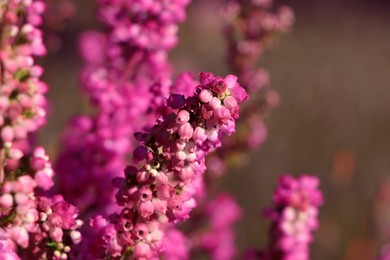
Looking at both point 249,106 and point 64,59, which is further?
point 64,59

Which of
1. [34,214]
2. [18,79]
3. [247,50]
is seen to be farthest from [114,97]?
[247,50]

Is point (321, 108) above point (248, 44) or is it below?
above

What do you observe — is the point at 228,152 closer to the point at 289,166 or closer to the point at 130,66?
the point at 130,66

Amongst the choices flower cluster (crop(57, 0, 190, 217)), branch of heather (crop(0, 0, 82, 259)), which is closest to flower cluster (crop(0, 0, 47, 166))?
branch of heather (crop(0, 0, 82, 259))

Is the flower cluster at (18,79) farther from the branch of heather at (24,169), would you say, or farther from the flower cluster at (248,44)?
the flower cluster at (248,44)

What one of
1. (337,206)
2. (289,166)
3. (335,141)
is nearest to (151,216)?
(337,206)

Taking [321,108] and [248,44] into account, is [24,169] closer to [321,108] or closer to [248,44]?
[248,44]
